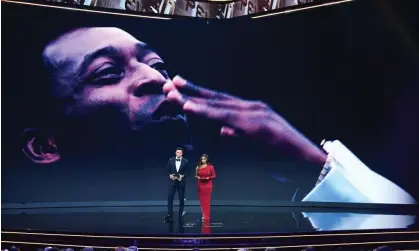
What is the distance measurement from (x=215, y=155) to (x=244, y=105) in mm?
1182

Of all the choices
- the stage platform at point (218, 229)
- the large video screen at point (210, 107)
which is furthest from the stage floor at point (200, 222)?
the large video screen at point (210, 107)

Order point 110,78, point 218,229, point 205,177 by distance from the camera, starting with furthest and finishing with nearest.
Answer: point 110,78
point 205,177
point 218,229

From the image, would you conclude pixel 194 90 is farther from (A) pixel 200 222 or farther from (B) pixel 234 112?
(A) pixel 200 222

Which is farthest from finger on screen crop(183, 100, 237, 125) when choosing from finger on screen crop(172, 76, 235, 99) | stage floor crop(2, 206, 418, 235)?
stage floor crop(2, 206, 418, 235)

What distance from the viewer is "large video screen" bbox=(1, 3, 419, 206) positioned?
8711mm

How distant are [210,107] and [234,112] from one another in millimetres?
503

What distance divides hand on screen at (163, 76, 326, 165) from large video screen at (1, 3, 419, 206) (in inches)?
0.8

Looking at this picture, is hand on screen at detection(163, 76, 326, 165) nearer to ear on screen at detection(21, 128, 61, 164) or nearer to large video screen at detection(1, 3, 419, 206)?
large video screen at detection(1, 3, 419, 206)

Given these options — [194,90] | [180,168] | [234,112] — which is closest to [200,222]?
[180,168]

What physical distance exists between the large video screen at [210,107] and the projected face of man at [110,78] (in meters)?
0.02

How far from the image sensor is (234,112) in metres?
9.73

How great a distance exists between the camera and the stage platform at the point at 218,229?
533 cm

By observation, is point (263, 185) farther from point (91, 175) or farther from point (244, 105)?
point (91, 175)

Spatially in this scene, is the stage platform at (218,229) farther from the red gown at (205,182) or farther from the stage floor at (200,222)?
the red gown at (205,182)
